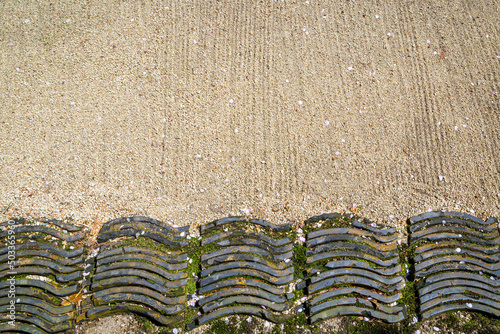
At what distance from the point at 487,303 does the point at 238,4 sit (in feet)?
14.9

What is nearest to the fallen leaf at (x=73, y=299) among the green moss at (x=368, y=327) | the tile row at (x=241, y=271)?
the tile row at (x=241, y=271)

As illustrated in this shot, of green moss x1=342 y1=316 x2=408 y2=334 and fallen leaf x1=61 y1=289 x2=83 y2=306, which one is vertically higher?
fallen leaf x1=61 y1=289 x2=83 y2=306

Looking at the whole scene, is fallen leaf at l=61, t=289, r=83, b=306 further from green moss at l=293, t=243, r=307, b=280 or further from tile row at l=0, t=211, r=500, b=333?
green moss at l=293, t=243, r=307, b=280

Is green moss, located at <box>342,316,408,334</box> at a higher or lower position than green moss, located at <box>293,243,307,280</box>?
lower

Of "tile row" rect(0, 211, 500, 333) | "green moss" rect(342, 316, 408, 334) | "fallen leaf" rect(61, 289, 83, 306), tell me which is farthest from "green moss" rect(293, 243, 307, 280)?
"fallen leaf" rect(61, 289, 83, 306)

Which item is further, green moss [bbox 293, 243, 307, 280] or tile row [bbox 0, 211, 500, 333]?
green moss [bbox 293, 243, 307, 280]

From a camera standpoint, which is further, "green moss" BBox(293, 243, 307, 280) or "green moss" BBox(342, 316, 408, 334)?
"green moss" BBox(293, 243, 307, 280)

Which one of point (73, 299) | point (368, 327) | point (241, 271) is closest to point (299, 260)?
point (241, 271)

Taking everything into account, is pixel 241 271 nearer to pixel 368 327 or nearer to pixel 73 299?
pixel 368 327

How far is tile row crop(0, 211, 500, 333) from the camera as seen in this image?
3.37 metres

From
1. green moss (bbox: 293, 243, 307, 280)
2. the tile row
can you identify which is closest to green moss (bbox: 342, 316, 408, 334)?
the tile row

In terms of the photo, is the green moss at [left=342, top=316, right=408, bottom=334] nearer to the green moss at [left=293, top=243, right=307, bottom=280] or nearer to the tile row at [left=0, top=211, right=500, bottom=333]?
the tile row at [left=0, top=211, right=500, bottom=333]

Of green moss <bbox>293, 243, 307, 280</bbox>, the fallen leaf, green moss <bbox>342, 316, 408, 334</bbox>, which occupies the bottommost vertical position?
green moss <bbox>342, 316, 408, 334</bbox>

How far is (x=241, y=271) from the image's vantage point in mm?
3461
